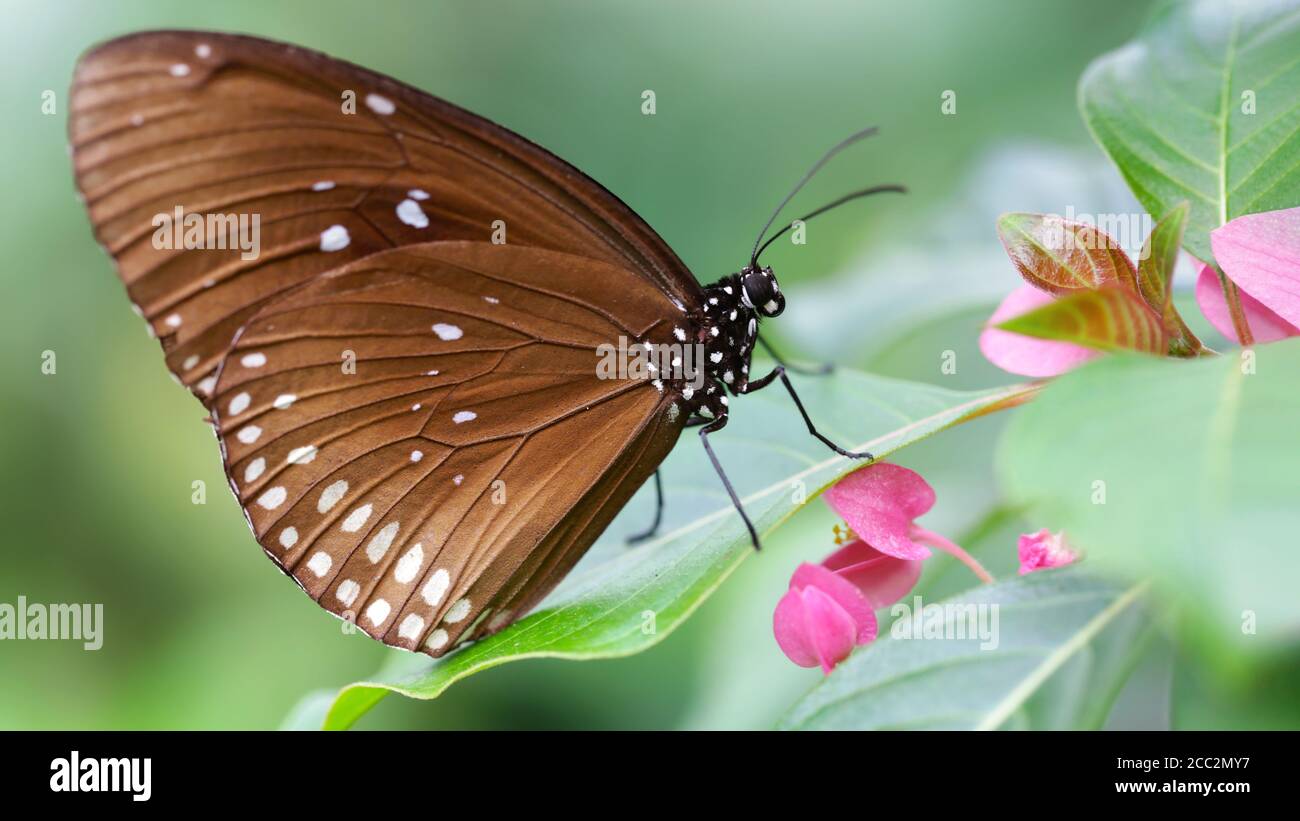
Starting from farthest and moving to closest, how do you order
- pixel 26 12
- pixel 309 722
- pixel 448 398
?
pixel 26 12 → pixel 448 398 → pixel 309 722

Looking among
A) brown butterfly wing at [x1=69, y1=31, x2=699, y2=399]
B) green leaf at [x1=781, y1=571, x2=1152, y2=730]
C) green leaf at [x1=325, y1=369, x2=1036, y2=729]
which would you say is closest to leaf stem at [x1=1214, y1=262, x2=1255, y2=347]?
green leaf at [x1=325, y1=369, x2=1036, y2=729]

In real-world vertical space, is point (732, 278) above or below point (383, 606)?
above

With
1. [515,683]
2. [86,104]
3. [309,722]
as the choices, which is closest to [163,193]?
[86,104]

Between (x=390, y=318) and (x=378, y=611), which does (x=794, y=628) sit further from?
(x=390, y=318)

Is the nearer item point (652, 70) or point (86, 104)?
point (86, 104)

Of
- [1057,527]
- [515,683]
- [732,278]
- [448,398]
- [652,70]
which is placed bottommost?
[515,683]

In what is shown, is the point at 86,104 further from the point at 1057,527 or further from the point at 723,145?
the point at 723,145
